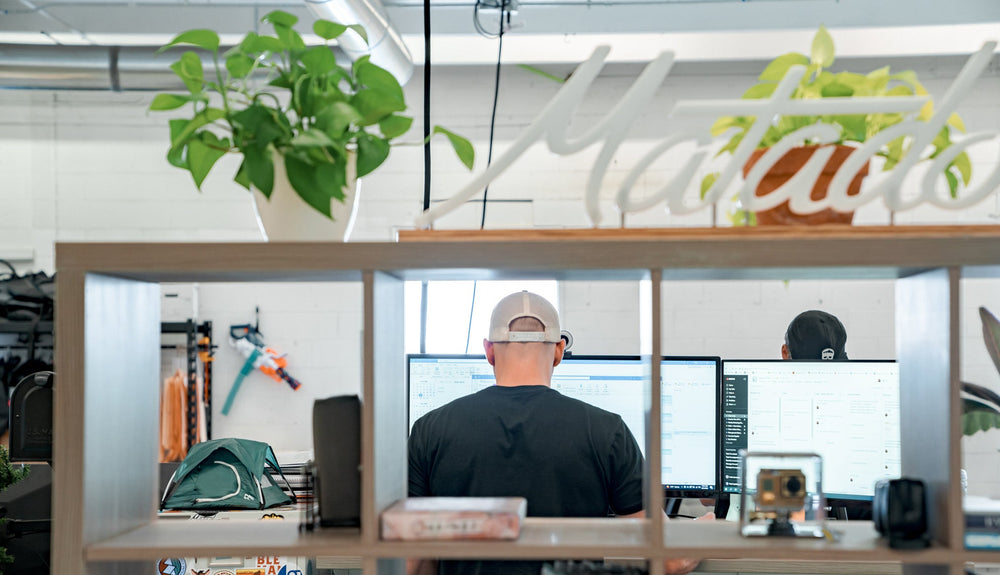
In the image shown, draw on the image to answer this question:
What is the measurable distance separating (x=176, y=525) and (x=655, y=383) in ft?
2.74

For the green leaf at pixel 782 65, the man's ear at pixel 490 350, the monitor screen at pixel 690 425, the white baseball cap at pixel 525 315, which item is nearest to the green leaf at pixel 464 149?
the green leaf at pixel 782 65

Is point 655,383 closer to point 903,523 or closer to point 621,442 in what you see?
point 903,523

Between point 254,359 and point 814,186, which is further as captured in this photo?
point 254,359

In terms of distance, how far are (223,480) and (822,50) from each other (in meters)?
1.89

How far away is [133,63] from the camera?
3826mm

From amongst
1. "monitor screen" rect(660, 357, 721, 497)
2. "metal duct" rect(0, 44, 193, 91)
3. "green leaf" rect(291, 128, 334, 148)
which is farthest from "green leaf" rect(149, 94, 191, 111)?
"metal duct" rect(0, 44, 193, 91)

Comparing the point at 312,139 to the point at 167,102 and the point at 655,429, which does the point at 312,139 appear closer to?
the point at 167,102

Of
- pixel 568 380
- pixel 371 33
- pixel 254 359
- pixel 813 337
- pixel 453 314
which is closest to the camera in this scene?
pixel 568 380

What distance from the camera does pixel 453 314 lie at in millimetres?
4750

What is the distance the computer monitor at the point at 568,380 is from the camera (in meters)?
2.62

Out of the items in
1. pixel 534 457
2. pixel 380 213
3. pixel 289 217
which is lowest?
pixel 534 457

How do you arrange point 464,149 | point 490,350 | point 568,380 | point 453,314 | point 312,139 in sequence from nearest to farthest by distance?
point 312,139 → point 464,149 → point 490,350 → point 568,380 → point 453,314

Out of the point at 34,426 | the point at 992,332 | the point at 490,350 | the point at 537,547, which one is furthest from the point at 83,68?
the point at 992,332

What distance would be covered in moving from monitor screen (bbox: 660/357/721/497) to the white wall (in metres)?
2.05
